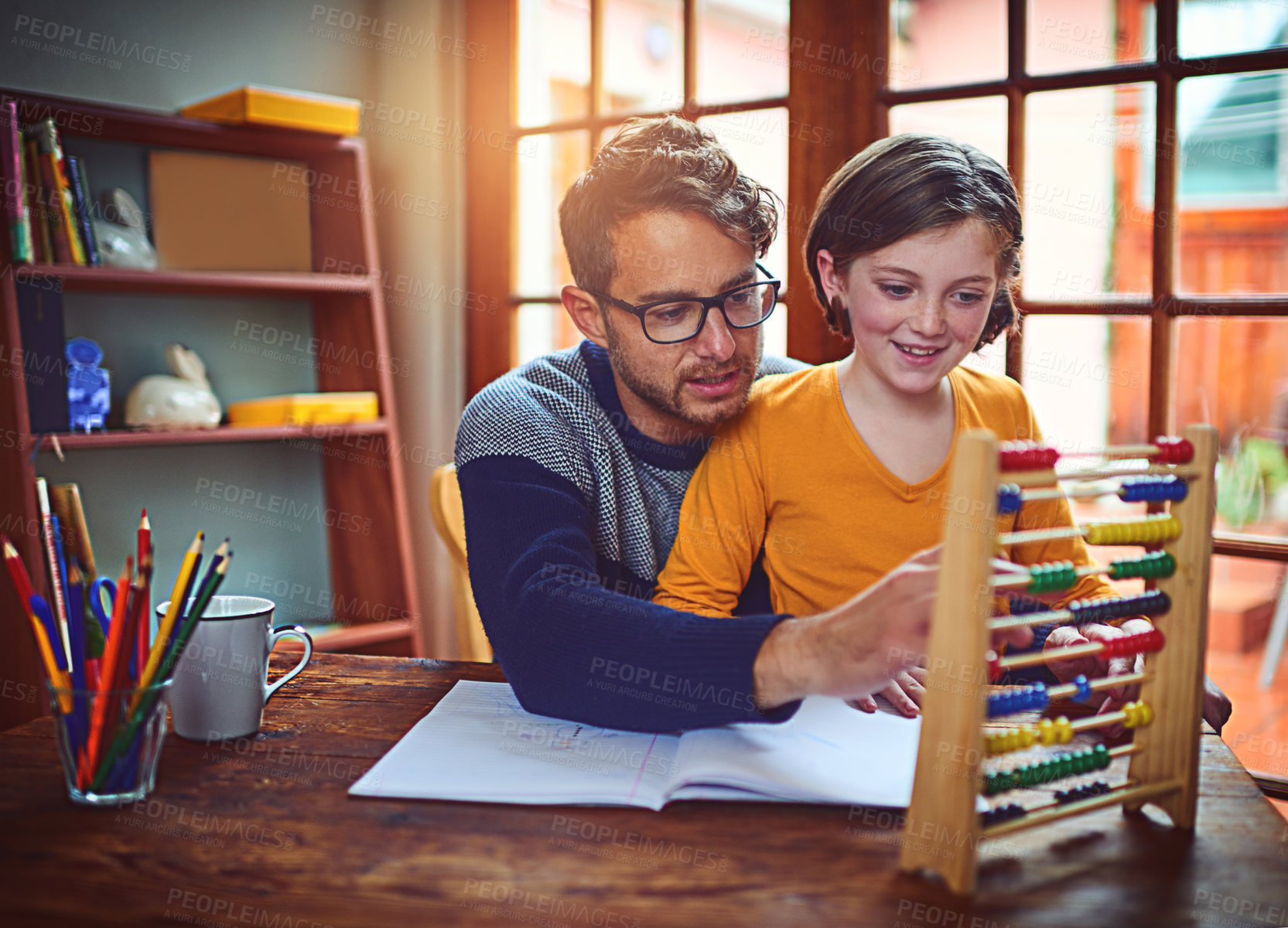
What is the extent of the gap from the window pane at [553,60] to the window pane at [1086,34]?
45.0 inches

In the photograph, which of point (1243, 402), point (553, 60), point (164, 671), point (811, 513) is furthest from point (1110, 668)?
point (553, 60)

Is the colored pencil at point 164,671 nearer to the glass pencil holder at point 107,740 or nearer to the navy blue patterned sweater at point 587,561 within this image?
the glass pencil holder at point 107,740

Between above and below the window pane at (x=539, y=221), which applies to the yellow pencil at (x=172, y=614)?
below

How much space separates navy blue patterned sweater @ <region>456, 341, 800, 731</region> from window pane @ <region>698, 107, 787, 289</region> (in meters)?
0.65

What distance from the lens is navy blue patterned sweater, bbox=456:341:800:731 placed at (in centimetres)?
95

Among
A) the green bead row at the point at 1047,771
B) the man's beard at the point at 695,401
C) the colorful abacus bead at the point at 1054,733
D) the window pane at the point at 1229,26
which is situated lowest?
the green bead row at the point at 1047,771

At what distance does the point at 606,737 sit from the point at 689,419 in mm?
544

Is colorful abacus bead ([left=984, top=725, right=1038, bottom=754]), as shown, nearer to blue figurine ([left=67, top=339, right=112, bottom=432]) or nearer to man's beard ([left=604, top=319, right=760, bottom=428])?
man's beard ([left=604, top=319, right=760, bottom=428])

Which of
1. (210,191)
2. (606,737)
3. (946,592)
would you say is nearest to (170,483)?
(210,191)

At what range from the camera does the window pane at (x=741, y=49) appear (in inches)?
87.9

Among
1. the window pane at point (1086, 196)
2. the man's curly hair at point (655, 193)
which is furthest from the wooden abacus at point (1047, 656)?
the window pane at point (1086, 196)

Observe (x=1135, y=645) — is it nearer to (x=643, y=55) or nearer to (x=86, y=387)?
(x=643, y=55)

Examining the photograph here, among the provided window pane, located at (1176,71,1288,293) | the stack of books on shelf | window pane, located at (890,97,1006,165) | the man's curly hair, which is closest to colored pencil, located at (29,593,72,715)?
the man's curly hair

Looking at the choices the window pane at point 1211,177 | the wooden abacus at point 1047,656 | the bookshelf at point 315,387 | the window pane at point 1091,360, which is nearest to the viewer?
the wooden abacus at point 1047,656
